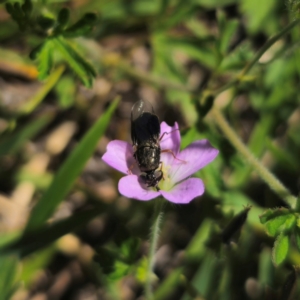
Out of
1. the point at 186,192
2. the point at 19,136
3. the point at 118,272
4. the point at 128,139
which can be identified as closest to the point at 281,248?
the point at 186,192

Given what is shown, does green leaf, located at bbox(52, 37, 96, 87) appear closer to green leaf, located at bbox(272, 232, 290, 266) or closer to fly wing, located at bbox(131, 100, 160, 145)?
fly wing, located at bbox(131, 100, 160, 145)

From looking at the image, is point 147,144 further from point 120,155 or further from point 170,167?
point 170,167

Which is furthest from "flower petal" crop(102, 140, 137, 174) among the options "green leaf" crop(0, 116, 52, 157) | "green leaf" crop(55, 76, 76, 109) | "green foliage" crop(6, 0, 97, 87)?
"green leaf" crop(55, 76, 76, 109)

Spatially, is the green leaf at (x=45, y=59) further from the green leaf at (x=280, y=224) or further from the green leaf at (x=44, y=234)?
the green leaf at (x=280, y=224)

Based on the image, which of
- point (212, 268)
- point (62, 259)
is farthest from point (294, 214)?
point (62, 259)

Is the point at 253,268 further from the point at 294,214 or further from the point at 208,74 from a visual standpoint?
the point at 208,74
